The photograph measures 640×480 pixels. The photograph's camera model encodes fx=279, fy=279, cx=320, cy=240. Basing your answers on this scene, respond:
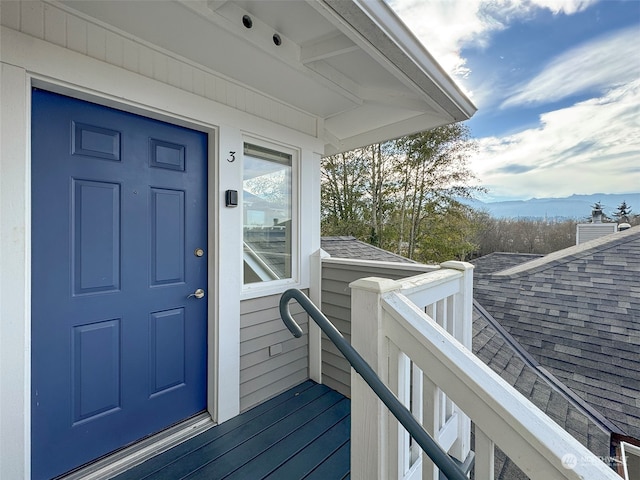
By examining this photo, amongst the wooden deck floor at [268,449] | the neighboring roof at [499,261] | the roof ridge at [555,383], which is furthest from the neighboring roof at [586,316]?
the wooden deck floor at [268,449]

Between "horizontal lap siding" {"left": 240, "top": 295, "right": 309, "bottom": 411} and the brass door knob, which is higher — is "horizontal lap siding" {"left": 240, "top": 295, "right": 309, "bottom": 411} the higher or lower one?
the lower one

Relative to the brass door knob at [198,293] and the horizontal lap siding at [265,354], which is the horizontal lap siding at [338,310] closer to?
the horizontal lap siding at [265,354]

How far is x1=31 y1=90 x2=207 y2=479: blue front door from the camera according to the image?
4.94ft

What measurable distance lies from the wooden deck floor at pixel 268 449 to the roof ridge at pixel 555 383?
2.84m

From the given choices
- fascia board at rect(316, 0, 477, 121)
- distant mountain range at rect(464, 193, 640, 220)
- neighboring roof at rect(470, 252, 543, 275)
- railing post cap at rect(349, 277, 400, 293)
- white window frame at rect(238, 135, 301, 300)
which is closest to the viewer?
railing post cap at rect(349, 277, 400, 293)

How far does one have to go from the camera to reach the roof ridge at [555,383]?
2937mm

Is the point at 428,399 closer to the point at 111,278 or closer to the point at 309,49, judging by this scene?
the point at 111,278

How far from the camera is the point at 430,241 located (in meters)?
10.3

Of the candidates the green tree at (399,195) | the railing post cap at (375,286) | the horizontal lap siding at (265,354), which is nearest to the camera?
the railing post cap at (375,286)

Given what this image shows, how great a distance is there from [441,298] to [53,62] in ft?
7.71

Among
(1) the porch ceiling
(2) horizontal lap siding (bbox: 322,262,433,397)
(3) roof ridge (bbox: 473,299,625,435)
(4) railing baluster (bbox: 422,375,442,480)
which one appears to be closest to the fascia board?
(1) the porch ceiling

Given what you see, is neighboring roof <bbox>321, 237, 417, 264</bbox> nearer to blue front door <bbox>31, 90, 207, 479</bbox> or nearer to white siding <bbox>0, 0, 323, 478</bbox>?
white siding <bbox>0, 0, 323, 478</bbox>

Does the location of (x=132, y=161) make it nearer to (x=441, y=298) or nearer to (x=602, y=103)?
(x=441, y=298)

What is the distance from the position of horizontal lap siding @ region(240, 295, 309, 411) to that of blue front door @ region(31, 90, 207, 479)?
0.32 meters
